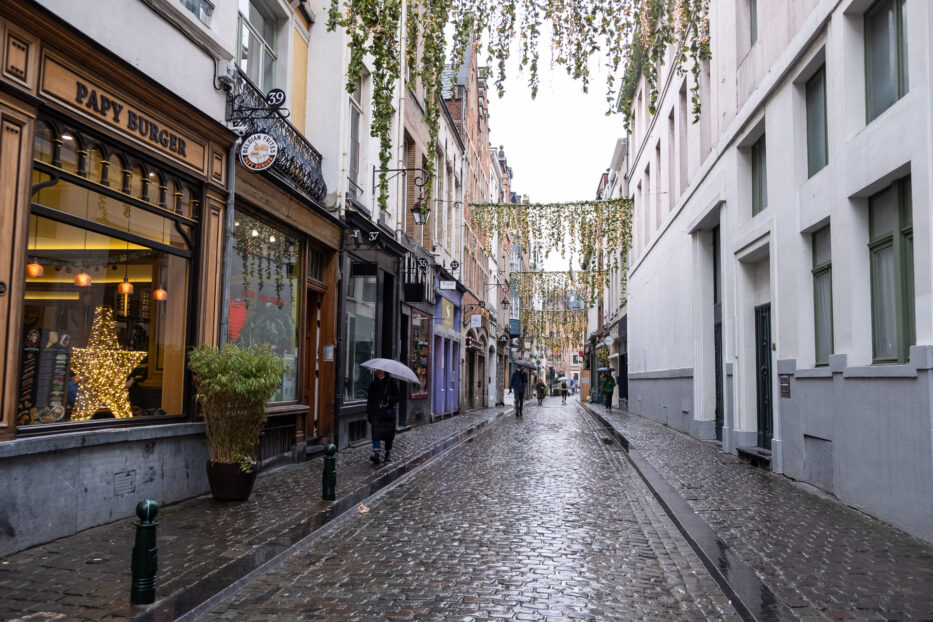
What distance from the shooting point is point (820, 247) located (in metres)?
9.95

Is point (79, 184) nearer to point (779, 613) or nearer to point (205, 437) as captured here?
point (205, 437)

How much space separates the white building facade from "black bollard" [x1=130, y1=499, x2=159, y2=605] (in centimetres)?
619

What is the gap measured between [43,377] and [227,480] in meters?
2.31

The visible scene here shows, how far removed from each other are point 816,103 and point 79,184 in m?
9.07

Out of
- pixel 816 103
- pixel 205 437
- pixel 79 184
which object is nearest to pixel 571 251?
pixel 816 103

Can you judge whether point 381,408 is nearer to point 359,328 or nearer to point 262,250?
point 262,250

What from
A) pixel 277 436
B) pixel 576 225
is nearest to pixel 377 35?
pixel 277 436

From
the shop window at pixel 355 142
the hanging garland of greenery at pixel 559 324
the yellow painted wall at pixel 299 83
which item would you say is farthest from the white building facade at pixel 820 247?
the hanging garland of greenery at pixel 559 324

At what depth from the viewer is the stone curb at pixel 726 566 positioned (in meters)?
4.71

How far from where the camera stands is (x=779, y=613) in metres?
4.63

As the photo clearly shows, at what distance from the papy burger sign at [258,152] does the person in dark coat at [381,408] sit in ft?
13.2

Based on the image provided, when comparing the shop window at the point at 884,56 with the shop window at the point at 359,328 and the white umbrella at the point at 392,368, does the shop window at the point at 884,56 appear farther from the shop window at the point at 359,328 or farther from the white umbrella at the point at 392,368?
the shop window at the point at 359,328

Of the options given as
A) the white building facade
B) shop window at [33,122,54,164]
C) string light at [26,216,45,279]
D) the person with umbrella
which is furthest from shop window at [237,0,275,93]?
the white building facade

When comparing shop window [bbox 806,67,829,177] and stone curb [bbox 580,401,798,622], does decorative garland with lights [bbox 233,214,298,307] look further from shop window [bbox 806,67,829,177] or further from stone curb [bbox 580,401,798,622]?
shop window [bbox 806,67,829,177]
